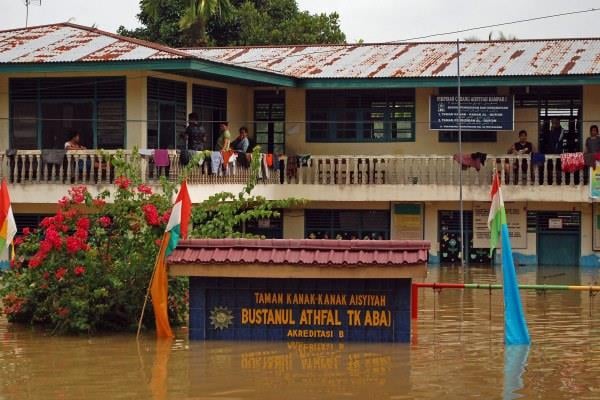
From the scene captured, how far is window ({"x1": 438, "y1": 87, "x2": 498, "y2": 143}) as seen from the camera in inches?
1255

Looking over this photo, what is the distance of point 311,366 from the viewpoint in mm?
15164

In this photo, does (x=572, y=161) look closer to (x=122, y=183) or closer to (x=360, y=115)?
(x=360, y=115)

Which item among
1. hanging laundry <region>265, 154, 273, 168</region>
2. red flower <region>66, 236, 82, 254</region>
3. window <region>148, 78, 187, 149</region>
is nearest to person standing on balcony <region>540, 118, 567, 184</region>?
hanging laundry <region>265, 154, 273, 168</region>

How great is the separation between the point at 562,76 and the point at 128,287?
14.8m

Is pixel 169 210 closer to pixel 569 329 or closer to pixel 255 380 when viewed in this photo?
pixel 255 380

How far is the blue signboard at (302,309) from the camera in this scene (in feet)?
54.3

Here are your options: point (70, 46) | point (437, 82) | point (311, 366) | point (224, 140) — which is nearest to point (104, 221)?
point (311, 366)

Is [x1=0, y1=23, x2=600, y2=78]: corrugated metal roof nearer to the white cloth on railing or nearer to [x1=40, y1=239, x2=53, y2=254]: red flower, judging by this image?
the white cloth on railing

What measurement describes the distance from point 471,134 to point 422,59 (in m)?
2.29

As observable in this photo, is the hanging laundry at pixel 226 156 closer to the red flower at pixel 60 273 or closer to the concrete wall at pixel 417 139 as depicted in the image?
the concrete wall at pixel 417 139

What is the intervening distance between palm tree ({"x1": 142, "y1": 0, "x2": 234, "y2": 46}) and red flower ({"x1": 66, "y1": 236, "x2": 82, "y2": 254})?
27.3 meters

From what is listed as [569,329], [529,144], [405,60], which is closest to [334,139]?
[405,60]

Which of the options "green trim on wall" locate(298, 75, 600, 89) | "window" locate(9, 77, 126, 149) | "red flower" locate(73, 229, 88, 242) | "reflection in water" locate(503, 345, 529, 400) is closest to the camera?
"reflection in water" locate(503, 345, 529, 400)

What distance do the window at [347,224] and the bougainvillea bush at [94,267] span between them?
13.9 m
